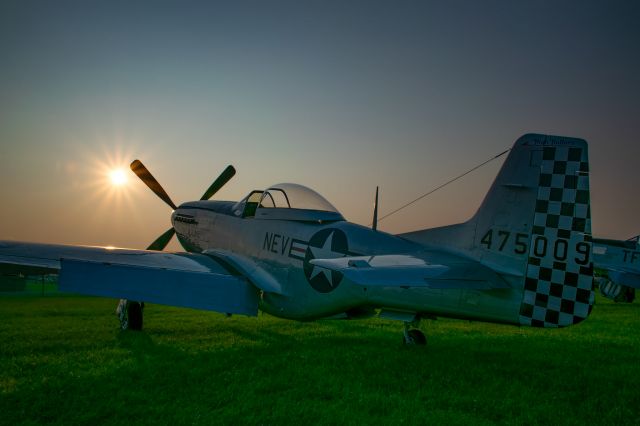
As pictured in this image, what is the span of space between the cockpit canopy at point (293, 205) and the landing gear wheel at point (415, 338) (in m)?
2.33

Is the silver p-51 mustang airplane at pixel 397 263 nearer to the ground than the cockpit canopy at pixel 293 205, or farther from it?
nearer to the ground

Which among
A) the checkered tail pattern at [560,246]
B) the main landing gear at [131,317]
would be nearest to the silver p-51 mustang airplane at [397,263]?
the checkered tail pattern at [560,246]

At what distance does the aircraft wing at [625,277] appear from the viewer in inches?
806

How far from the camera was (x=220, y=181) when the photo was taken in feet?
48.5

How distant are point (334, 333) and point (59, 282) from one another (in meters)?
5.34

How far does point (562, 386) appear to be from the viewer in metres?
5.55

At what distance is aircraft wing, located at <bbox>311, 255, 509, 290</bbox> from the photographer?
5.12 metres

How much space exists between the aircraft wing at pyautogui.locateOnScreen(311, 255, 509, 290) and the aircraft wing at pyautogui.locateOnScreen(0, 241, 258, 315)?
2.53m

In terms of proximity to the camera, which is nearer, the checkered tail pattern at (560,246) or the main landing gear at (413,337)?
the checkered tail pattern at (560,246)

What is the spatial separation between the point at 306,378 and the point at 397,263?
181 centimetres

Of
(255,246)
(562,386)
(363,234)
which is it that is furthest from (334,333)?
(562,386)

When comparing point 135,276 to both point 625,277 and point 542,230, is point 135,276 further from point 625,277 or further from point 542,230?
point 625,277

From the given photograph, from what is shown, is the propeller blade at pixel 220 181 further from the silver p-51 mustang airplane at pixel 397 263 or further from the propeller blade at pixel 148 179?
the silver p-51 mustang airplane at pixel 397 263

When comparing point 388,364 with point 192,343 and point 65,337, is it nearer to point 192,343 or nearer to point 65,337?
point 192,343
